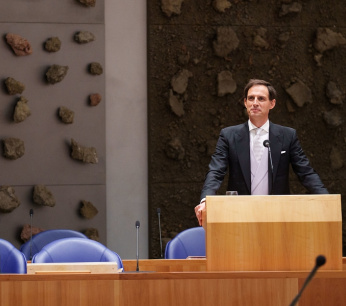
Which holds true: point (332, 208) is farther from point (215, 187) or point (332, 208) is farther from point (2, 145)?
point (2, 145)

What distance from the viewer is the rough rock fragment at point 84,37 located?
239 inches

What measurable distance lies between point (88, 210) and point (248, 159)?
7.71ft

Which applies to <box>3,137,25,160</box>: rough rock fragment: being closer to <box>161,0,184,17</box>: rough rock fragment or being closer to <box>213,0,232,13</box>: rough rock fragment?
<box>161,0,184,17</box>: rough rock fragment

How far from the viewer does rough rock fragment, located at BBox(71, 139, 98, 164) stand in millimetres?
6051

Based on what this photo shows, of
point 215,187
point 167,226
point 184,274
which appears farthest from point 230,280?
point 167,226

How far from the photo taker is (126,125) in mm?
6246

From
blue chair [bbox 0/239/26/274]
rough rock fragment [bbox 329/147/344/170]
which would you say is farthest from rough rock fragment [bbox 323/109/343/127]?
blue chair [bbox 0/239/26/274]

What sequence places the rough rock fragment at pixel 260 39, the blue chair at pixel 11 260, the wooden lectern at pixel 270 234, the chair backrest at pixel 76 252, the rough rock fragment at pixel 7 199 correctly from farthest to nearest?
the rough rock fragment at pixel 260 39 → the rough rock fragment at pixel 7 199 → the chair backrest at pixel 76 252 → the blue chair at pixel 11 260 → the wooden lectern at pixel 270 234

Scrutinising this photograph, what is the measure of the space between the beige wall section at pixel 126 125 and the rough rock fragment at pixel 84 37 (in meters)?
0.16

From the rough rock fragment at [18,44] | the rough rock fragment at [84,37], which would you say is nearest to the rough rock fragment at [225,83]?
the rough rock fragment at [84,37]

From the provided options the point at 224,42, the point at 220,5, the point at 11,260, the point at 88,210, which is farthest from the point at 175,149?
the point at 11,260

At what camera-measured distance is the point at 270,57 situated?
6.33 metres

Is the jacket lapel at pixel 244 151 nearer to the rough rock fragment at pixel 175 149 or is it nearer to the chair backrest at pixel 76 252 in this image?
the chair backrest at pixel 76 252

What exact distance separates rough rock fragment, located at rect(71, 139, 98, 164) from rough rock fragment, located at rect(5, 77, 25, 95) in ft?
1.85
